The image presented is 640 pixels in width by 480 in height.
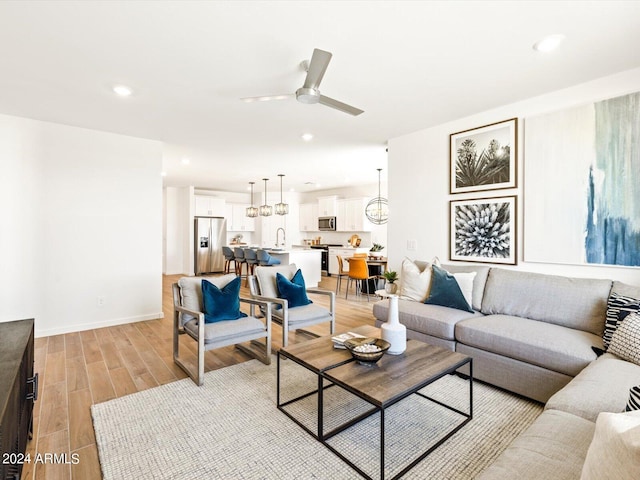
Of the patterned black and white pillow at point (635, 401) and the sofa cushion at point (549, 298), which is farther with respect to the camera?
the sofa cushion at point (549, 298)

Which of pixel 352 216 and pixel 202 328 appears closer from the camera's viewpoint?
pixel 202 328

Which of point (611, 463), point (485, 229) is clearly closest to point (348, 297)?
point (485, 229)

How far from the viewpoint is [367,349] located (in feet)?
6.69

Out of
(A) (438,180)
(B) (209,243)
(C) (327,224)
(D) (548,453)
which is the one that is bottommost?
(D) (548,453)

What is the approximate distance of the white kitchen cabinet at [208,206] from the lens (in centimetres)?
900

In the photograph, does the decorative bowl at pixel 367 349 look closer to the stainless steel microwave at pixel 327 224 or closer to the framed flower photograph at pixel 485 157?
the framed flower photograph at pixel 485 157

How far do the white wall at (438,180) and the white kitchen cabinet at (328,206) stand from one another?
477 centimetres

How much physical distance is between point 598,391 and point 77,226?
5.13 metres

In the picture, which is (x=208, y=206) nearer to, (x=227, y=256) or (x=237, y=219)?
(x=237, y=219)

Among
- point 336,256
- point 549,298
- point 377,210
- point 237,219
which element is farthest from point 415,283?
point 237,219

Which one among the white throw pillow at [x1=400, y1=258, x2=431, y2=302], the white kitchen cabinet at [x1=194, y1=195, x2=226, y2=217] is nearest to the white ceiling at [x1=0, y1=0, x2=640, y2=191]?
the white throw pillow at [x1=400, y1=258, x2=431, y2=302]

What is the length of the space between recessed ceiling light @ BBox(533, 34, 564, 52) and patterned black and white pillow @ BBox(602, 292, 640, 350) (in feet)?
6.10

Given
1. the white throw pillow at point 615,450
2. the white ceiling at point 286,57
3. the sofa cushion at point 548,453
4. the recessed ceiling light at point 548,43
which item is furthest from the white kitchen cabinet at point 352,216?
the white throw pillow at point 615,450

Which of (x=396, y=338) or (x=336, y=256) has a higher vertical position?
(x=336, y=256)
